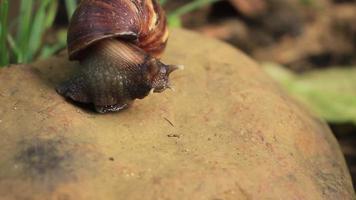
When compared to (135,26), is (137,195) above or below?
below

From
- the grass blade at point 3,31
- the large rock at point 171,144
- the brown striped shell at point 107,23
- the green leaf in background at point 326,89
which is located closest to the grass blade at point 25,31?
the grass blade at point 3,31

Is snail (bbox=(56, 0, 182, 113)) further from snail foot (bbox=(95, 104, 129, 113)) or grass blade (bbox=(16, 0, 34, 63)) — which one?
grass blade (bbox=(16, 0, 34, 63))

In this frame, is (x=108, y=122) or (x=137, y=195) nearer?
(x=137, y=195)

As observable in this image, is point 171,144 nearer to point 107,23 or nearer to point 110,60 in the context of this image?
point 110,60

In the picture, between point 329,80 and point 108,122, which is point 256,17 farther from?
point 108,122

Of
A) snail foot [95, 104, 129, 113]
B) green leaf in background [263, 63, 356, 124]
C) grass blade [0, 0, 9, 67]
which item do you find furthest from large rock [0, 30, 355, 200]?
green leaf in background [263, 63, 356, 124]

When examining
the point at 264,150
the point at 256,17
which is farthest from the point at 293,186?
the point at 256,17

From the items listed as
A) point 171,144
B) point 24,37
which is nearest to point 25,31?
point 24,37
